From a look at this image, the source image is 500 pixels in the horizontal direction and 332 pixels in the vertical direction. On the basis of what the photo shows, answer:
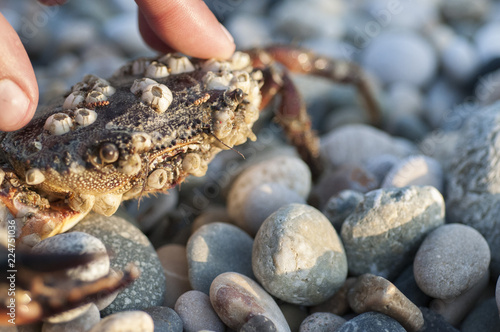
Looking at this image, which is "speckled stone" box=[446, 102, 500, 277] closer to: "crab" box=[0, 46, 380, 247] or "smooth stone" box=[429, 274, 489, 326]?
"smooth stone" box=[429, 274, 489, 326]

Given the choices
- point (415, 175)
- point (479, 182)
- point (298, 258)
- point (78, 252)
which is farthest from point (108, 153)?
point (479, 182)

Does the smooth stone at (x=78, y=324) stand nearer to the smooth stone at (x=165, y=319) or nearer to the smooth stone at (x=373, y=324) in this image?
the smooth stone at (x=165, y=319)

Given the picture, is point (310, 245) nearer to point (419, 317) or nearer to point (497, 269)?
point (419, 317)

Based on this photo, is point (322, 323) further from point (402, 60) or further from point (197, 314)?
point (402, 60)

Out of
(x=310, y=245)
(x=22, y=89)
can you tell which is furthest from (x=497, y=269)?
(x=22, y=89)

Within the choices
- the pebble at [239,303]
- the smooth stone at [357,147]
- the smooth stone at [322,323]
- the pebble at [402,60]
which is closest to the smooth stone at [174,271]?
the pebble at [239,303]

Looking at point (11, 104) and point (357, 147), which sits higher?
point (11, 104)

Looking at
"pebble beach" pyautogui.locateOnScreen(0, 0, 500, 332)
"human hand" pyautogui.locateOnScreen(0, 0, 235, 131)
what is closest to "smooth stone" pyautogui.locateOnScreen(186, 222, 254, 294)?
"pebble beach" pyautogui.locateOnScreen(0, 0, 500, 332)
